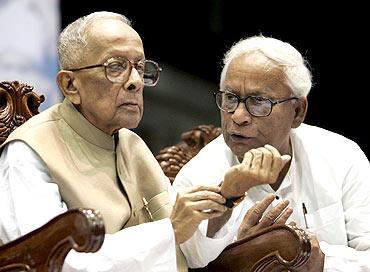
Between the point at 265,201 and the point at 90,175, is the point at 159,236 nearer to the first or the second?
the point at 90,175

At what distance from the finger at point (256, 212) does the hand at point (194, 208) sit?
41 cm

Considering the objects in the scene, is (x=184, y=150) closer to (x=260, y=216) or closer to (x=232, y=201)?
(x=260, y=216)

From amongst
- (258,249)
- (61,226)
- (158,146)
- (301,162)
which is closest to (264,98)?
(301,162)

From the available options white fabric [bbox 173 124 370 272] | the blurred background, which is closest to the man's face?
white fabric [bbox 173 124 370 272]

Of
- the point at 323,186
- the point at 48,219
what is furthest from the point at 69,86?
the point at 323,186

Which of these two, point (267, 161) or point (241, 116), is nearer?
point (267, 161)

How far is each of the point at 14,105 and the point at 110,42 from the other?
55 centimetres

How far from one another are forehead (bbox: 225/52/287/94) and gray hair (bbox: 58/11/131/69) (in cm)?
67

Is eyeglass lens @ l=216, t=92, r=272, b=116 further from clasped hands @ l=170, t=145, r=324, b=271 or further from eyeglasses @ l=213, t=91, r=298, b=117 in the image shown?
clasped hands @ l=170, t=145, r=324, b=271

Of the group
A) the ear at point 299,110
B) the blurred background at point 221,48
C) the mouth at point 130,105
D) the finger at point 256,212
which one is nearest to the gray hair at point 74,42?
the mouth at point 130,105

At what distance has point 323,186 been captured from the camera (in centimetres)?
397

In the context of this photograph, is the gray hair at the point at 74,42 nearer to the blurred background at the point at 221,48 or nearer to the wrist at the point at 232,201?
the wrist at the point at 232,201

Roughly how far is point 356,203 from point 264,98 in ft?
1.88

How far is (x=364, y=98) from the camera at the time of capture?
6961 millimetres
